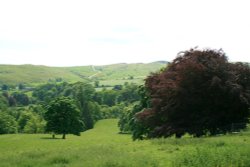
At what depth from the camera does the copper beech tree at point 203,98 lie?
120 feet

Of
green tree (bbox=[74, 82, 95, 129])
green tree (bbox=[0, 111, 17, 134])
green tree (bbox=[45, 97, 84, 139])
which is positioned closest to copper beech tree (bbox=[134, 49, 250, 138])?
green tree (bbox=[45, 97, 84, 139])

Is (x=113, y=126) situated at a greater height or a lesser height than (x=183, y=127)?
lesser

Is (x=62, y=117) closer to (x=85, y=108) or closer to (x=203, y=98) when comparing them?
(x=85, y=108)

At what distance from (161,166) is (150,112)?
2133 centimetres

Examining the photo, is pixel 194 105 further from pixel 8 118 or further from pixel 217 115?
pixel 8 118

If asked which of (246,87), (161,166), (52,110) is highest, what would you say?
(246,87)

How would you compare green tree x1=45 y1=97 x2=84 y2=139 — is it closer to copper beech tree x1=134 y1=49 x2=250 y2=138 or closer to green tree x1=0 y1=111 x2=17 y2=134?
green tree x1=0 y1=111 x2=17 y2=134

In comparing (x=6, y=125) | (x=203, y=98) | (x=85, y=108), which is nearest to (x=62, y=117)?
(x=6, y=125)

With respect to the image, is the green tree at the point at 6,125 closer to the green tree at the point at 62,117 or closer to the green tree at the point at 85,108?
the green tree at the point at 85,108

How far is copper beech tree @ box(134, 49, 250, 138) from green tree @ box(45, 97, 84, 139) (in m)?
53.1

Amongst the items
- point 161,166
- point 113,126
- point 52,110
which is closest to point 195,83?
point 161,166

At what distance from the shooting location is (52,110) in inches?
3541

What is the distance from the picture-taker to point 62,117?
296 feet

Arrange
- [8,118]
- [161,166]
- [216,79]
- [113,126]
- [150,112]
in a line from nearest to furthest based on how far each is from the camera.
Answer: [161,166] < [216,79] < [150,112] < [8,118] < [113,126]
